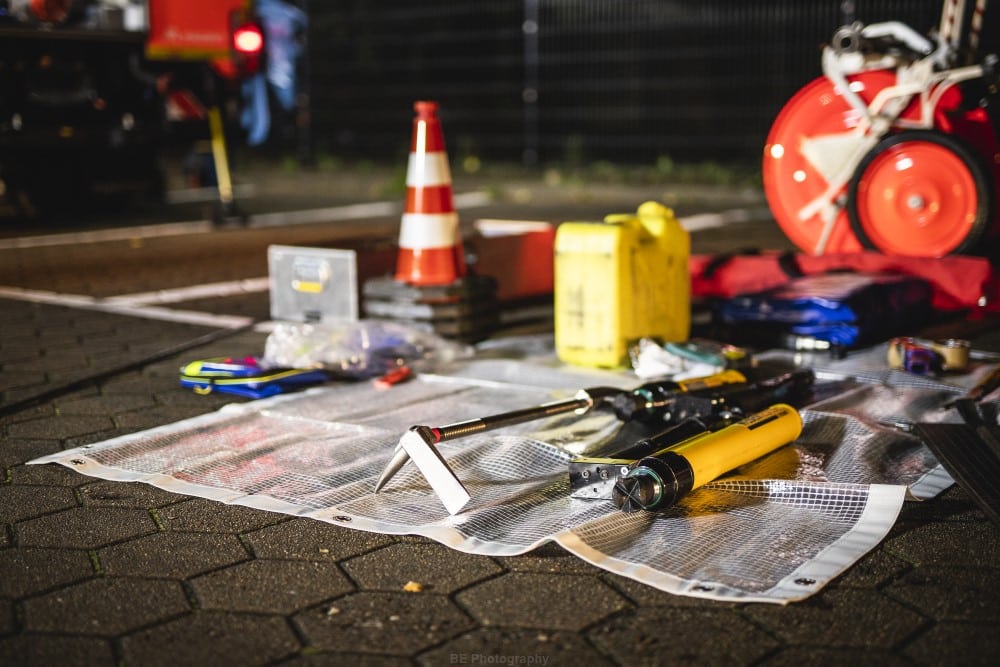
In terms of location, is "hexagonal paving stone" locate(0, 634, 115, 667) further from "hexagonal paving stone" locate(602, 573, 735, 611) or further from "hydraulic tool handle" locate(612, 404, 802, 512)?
"hydraulic tool handle" locate(612, 404, 802, 512)

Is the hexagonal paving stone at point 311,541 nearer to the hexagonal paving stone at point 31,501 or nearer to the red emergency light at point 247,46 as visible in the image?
the hexagonal paving stone at point 31,501

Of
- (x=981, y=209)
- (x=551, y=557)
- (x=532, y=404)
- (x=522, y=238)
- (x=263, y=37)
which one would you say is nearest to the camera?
(x=551, y=557)

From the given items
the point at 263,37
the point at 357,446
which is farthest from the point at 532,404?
the point at 263,37

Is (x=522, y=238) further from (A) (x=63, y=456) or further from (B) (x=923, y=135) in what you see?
(A) (x=63, y=456)

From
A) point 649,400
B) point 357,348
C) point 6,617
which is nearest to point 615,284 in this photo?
point 649,400

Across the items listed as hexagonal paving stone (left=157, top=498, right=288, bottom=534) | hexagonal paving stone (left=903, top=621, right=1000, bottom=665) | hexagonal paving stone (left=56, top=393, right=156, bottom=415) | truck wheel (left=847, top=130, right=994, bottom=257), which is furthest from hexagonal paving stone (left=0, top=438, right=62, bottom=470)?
truck wheel (left=847, top=130, right=994, bottom=257)

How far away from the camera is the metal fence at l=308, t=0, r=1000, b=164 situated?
10758 mm

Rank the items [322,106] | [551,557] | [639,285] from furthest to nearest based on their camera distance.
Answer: [322,106] → [639,285] → [551,557]

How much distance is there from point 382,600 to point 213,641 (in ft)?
1.10

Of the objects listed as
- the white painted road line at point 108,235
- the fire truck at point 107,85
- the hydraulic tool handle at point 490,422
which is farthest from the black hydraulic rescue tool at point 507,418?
the fire truck at point 107,85

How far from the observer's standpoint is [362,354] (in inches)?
164

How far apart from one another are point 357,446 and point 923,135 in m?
3.11

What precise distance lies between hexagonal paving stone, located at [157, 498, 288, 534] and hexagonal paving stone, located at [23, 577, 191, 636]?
303mm

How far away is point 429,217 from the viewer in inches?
181
